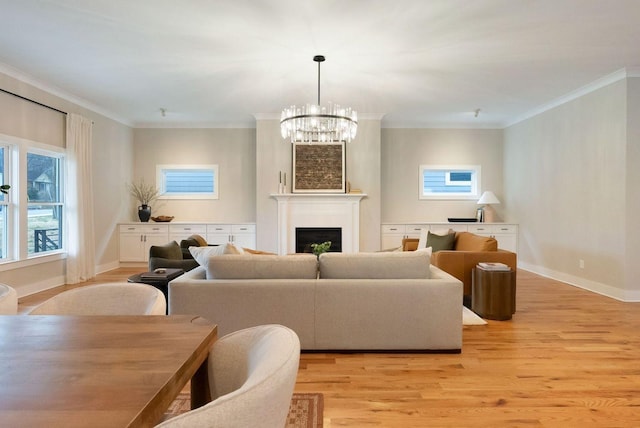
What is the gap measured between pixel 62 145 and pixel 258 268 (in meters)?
4.37

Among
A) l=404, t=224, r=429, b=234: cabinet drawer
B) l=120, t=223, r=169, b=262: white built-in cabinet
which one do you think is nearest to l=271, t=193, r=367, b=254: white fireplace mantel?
l=404, t=224, r=429, b=234: cabinet drawer

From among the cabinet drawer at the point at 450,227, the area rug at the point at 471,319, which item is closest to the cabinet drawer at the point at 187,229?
the cabinet drawer at the point at 450,227

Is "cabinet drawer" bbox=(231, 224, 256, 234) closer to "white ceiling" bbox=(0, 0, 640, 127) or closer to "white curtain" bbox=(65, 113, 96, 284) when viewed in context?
"white ceiling" bbox=(0, 0, 640, 127)

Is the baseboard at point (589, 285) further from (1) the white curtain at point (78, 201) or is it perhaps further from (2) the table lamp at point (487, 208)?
(1) the white curtain at point (78, 201)

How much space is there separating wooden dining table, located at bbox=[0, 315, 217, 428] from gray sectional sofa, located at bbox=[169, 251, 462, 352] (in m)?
1.82

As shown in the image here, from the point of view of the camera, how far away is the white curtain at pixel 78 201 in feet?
18.9

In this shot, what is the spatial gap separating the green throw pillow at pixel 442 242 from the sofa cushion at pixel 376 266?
230 cm

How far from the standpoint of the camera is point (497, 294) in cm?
400

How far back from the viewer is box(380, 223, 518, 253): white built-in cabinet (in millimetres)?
7246

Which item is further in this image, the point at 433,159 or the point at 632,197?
the point at 433,159

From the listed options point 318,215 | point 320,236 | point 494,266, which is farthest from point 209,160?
point 494,266

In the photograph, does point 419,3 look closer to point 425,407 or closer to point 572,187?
point 425,407

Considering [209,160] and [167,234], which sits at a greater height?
[209,160]

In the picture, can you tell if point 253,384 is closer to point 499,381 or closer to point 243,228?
point 499,381
